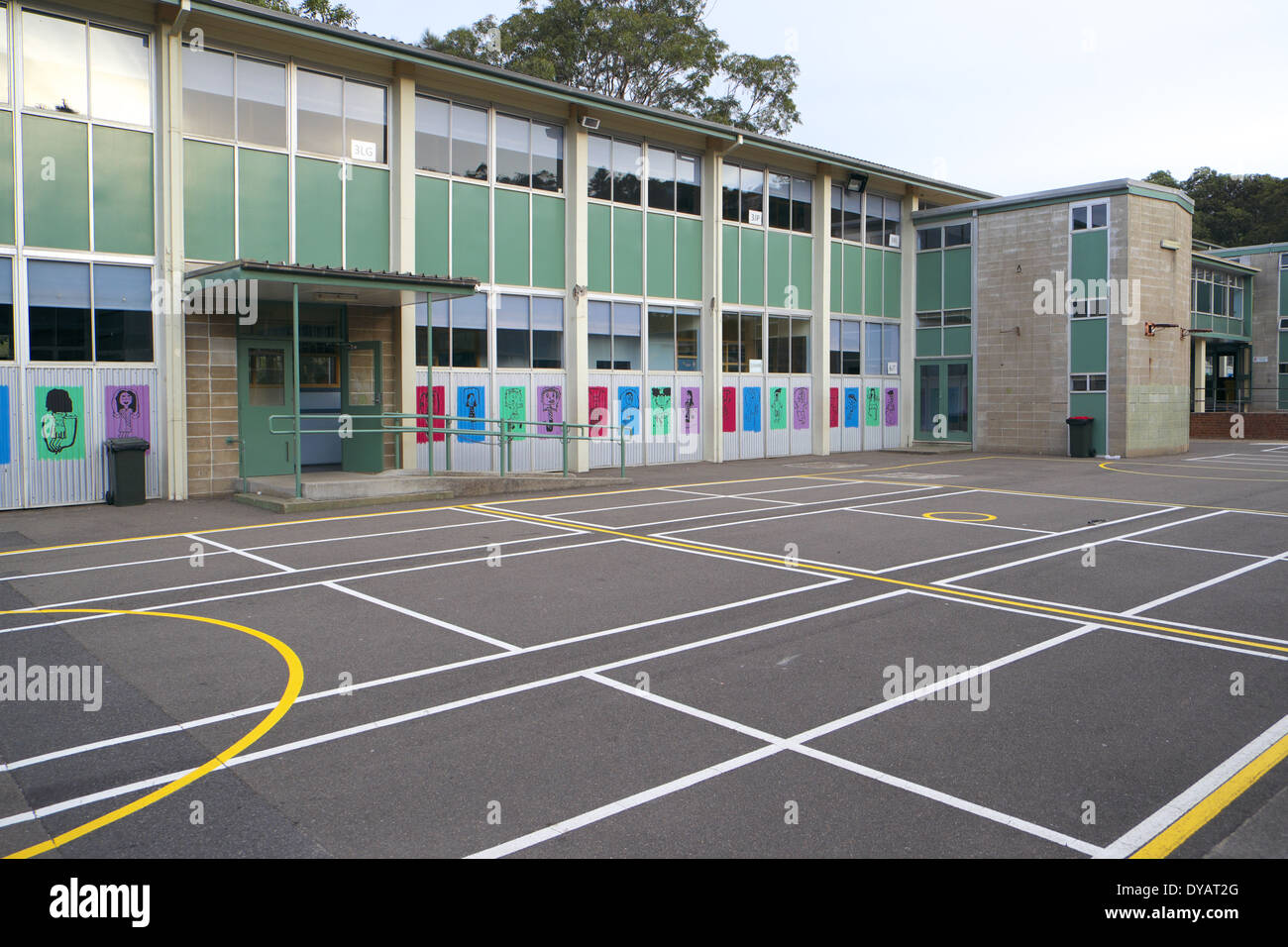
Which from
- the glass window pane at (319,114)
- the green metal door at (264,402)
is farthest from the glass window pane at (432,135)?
the green metal door at (264,402)

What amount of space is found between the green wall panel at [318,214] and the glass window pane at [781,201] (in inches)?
519

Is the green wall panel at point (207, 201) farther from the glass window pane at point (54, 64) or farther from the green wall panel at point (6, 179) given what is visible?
the green wall panel at point (6, 179)

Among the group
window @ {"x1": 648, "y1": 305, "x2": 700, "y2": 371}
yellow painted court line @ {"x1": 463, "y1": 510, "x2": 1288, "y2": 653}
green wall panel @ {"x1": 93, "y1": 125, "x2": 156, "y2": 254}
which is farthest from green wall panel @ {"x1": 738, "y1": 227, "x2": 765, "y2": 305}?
green wall panel @ {"x1": 93, "y1": 125, "x2": 156, "y2": 254}

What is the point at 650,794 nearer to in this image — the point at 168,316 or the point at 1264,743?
the point at 1264,743

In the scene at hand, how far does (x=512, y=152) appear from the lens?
22172 millimetres

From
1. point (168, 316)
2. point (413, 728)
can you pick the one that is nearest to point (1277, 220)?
point (168, 316)

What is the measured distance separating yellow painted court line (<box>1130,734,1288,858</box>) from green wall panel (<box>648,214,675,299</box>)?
20.7 meters

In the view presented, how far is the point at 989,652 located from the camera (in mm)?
7785

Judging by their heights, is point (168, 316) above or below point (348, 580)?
above

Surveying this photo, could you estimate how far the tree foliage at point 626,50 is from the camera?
1607 inches

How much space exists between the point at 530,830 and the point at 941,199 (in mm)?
32630
